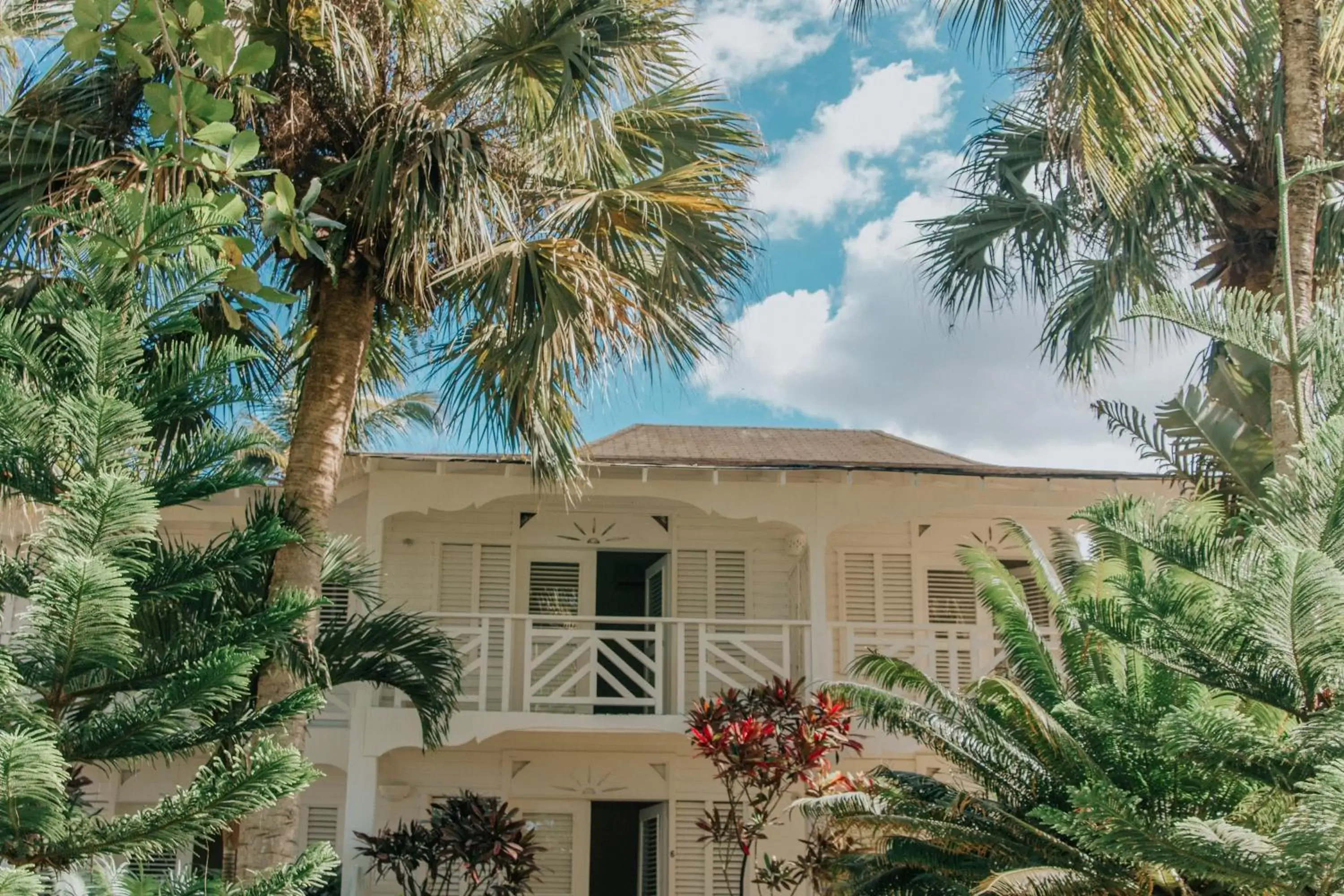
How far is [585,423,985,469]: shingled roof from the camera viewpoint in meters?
14.4

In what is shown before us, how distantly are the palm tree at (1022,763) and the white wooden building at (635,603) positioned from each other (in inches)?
124

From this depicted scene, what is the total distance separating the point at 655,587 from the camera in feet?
53.2

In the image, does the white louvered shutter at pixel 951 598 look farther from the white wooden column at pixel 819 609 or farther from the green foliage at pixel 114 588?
the green foliage at pixel 114 588

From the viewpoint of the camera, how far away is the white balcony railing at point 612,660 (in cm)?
1343

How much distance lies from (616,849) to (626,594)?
2960 millimetres

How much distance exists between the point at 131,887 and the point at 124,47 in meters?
2.08

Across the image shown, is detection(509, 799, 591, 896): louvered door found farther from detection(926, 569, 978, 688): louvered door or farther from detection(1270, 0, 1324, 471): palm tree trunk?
detection(1270, 0, 1324, 471): palm tree trunk

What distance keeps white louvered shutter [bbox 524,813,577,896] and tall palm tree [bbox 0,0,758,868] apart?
242 inches

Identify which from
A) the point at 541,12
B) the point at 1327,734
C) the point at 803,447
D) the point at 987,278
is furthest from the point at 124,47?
the point at 803,447

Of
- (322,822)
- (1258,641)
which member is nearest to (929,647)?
(322,822)

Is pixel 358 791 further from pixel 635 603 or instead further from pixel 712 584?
pixel 712 584

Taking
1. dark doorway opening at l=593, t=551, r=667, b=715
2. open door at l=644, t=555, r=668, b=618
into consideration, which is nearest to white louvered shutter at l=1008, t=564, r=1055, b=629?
open door at l=644, t=555, r=668, b=618

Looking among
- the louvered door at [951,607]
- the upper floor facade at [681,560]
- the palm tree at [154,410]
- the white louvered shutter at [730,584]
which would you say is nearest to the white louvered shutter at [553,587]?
the upper floor facade at [681,560]

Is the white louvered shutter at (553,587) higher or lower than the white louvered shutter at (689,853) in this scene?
higher
